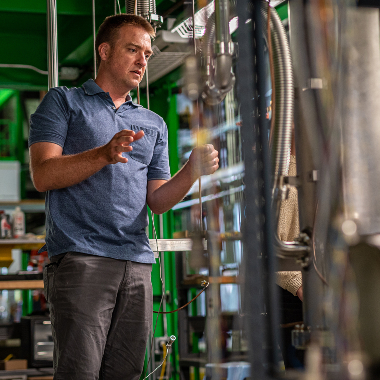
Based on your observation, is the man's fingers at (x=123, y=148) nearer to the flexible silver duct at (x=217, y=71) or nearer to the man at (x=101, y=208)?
the man at (x=101, y=208)

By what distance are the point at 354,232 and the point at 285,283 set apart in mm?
1245

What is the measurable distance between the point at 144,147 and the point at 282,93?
3.17 feet

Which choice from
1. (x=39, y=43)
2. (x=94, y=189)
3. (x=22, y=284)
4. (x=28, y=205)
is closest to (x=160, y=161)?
(x=94, y=189)

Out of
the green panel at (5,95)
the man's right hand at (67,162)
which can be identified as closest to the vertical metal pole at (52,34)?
the man's right hand at (67,162)

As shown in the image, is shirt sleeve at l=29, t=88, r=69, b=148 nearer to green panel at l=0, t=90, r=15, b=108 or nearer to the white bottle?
the white bottle

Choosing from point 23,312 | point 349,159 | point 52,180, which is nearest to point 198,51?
point 349,159

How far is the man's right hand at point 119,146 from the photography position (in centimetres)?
123

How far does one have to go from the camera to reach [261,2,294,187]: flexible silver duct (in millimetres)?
647

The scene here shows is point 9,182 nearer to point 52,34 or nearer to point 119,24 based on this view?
point 52,34

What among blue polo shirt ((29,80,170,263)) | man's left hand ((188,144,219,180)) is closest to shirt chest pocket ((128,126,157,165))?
blue polo shirt ((29,80,170,263))

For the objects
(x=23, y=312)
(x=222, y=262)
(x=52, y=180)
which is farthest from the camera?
(x=23, y=312)

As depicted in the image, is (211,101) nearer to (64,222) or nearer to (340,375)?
(340,375)

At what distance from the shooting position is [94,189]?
146 centimetres

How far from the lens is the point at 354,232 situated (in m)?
0.58
